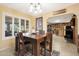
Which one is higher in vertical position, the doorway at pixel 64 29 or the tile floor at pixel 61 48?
the doorway at pixel 64 29

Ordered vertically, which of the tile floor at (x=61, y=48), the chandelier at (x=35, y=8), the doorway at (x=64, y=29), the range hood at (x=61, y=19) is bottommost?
the tile floor at (x=61, y=48)

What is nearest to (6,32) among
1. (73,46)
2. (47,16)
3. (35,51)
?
(35,51)

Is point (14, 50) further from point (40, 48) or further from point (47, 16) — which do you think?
point (47, 16)

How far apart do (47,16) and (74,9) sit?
0.46 m

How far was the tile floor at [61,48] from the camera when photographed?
150cm

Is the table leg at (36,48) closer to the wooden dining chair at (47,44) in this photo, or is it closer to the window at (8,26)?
the wooden dining chair at (47,44)

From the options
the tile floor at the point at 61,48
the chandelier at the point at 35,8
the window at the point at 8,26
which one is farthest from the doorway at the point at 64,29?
the window at the point at 8,26

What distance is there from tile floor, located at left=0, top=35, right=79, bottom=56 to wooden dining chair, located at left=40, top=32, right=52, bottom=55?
0.07m

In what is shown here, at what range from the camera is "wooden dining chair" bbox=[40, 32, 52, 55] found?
1.55 meters

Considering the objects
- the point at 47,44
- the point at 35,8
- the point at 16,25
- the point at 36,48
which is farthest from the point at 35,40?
the point at 35,8

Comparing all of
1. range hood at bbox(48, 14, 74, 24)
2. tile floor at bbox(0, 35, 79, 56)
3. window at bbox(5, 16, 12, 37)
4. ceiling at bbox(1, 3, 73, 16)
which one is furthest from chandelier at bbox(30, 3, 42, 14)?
tile floor at bbox(0, 35, 79, 56)

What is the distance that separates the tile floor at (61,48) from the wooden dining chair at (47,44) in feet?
0.23

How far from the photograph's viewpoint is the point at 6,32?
153 centimetres

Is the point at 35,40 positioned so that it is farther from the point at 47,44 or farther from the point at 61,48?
the point at 61,48
